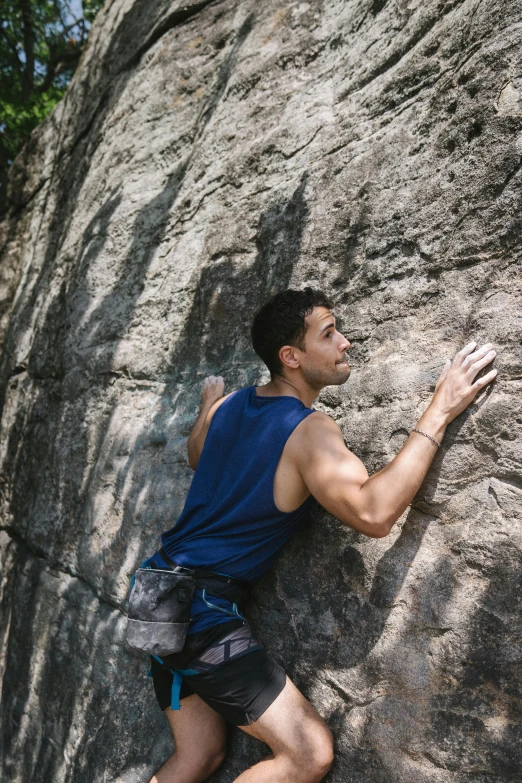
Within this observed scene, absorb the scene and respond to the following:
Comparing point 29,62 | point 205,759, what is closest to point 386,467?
point 205,759

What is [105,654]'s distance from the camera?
3672 mm

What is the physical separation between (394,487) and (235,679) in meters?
0.90

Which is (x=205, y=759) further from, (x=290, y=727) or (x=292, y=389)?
(x=292, y=389)

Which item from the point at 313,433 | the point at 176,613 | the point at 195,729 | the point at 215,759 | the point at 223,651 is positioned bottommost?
the point at 215,759

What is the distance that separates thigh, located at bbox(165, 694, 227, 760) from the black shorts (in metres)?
0.21

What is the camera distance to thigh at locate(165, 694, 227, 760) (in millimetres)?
2799

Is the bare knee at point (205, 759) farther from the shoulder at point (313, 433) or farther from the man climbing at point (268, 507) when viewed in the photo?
the shoulder at point (313, 433)

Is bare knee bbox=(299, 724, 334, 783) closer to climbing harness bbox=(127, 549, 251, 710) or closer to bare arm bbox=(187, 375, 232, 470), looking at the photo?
climbing harness bbox=(127, 549, 251, 710)

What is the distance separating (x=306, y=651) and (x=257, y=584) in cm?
37

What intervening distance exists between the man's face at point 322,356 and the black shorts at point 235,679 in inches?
38.5

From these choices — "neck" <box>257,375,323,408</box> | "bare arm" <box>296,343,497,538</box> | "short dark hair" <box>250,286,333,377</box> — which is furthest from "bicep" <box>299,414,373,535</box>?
"short dark hair" <box>250,286,333,377</box>

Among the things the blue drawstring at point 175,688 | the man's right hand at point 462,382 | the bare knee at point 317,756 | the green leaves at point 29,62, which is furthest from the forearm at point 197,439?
the green leaves at point 29,62

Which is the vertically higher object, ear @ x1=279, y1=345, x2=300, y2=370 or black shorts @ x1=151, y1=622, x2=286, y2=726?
ear @ x1=279, y1=345, x2=300, y2=370

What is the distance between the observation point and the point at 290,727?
2457 mm
